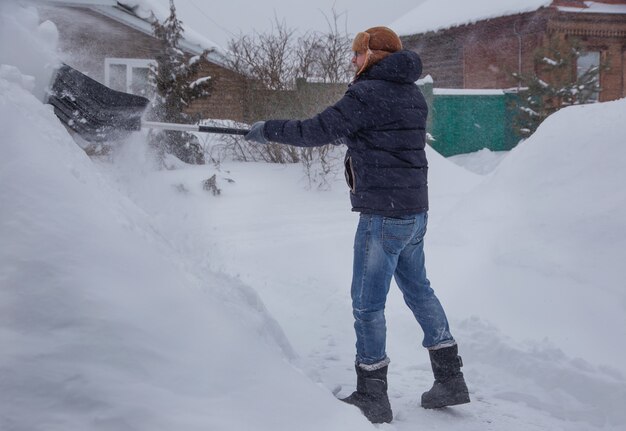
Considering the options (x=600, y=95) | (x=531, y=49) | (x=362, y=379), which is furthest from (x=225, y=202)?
(x=600, y=95)

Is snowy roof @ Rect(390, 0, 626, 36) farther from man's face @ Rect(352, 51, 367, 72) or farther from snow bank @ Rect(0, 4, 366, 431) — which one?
snow bank @ Rect(0, 4, 366, 431)

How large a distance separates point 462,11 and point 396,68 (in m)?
21.8

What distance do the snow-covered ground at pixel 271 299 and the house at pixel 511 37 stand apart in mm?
15200

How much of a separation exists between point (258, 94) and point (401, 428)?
344 inches

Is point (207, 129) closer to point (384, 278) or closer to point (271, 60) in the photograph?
point (384, 278)

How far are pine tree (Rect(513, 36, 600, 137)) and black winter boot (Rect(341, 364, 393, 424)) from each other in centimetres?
1392

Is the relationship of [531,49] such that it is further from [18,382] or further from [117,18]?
[18,382]

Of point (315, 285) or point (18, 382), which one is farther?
point (315, 285)

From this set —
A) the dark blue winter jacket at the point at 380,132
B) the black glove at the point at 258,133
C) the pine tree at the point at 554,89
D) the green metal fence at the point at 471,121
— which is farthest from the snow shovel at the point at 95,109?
the pine tree at the point at 554,89

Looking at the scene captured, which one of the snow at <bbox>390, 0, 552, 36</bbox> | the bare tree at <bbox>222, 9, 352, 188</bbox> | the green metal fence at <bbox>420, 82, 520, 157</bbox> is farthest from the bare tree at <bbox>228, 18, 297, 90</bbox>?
the snow at <bbox>390, 0, 552, 36</bbox>

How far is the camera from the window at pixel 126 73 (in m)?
13.6

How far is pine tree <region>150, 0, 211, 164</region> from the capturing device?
432 inches

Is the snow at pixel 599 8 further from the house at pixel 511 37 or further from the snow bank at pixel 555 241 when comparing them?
the snow bank at pixel 555 241

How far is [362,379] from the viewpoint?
308 centimetres
